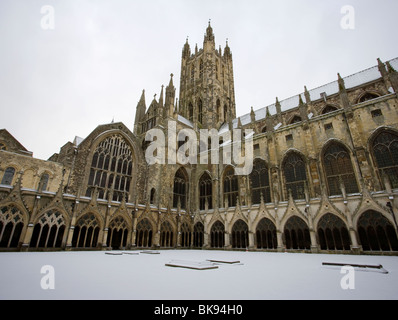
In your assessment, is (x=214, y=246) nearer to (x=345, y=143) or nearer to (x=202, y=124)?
(x=345, y=143)

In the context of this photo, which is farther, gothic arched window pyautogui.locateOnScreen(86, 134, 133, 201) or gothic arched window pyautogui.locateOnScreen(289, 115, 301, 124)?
gothic arched window pyautogui.locateOnScreen(289, 115, 301, 124)

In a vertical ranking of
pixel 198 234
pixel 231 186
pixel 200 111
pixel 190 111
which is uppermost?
pixel 190 111

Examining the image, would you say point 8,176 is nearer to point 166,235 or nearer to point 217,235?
point 166,235

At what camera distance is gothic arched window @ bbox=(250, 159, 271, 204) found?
21.7 meters

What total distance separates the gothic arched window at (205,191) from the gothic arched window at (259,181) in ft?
17.4

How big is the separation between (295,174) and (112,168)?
1852cm

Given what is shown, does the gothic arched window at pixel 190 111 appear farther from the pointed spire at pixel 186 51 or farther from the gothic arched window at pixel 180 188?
the gothic arched window at pixel 180 188

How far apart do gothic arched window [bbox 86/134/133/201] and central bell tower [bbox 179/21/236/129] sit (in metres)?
14.9

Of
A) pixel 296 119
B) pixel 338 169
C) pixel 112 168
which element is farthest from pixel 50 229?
pixel 296 119


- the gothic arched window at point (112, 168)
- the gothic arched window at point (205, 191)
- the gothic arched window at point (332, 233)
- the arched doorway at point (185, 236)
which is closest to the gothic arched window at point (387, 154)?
the gothic arched window at point (332, 233)

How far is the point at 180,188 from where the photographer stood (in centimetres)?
2623

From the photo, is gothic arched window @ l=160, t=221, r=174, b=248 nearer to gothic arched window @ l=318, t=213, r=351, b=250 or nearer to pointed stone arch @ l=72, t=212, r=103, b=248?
pointed stone arch @ l=72, t=212, r=103, b=248

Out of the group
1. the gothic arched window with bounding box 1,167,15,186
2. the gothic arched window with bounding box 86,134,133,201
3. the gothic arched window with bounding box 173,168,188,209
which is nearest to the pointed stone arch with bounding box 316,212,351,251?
the gothic arched window with bounding box 173,168,188,209

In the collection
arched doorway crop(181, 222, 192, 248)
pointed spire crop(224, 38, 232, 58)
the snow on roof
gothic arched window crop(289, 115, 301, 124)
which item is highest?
pointed spire crop(224, 38, 232, 58)
